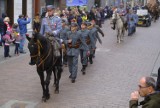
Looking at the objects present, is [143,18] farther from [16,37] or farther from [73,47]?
[73,47]

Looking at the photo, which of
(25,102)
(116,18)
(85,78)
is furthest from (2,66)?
(116,18)

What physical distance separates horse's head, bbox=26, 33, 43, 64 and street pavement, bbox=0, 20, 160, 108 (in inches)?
46.2

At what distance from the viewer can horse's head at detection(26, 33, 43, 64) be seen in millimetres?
8742

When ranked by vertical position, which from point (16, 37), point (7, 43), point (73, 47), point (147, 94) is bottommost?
point (7, 43)

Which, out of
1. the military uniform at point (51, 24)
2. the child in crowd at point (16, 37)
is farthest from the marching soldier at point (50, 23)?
the child in crowd at point (16, 37)

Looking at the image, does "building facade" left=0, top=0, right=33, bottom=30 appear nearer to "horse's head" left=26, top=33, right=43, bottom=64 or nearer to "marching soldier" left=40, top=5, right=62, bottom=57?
"marching soldier" left=40, top=5, right=62, bottom=57

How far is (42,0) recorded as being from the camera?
28.0 m

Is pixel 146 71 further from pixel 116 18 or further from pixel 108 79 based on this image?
pixel 116 18

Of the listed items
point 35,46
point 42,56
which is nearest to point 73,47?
point 42,56

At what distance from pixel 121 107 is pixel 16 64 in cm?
622

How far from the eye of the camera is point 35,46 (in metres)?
8.78

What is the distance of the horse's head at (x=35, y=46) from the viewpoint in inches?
344

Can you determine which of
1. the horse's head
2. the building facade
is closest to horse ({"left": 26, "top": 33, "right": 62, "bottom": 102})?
the horse's head

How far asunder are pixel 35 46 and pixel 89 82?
3.18 m
